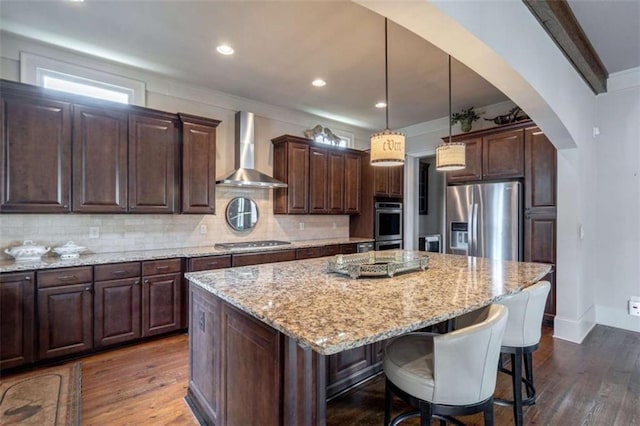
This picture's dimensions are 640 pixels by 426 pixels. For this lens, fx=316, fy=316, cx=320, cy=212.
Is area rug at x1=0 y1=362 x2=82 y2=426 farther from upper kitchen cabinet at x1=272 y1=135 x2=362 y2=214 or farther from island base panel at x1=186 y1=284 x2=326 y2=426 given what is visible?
upper kitchen cabinet at x1=272 y1=135 x2=362 y2=214

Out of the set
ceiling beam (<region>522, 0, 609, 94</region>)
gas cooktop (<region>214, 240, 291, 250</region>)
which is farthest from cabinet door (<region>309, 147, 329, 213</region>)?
ceiling beam (<region>522, 0, 609, 94</region>)

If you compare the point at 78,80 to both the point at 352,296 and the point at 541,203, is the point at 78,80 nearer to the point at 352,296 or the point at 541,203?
the point at 352,296

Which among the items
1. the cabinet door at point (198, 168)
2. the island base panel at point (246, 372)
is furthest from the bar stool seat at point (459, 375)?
the cabinet door at point (198, 168)

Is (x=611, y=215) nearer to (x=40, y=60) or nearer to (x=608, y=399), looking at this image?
(x=608, y=399)

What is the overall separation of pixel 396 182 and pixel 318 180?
5.23ft

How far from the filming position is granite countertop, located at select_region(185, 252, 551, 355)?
45.6 inches

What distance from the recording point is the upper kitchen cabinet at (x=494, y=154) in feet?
12.8

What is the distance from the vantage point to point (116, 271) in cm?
302

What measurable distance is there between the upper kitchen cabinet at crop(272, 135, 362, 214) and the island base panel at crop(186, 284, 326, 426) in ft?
8.70

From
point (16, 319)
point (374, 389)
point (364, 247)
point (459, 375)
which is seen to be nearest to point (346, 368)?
point (374, 389)

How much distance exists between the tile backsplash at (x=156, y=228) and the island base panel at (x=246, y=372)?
6.34 ft

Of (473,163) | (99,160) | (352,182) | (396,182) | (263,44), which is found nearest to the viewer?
(263,44)

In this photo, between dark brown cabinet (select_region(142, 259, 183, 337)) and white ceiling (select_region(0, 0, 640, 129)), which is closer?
white ceiling (select_region(0, 0, 640, 129))

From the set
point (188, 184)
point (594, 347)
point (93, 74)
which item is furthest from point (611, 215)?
point (93, 74)
